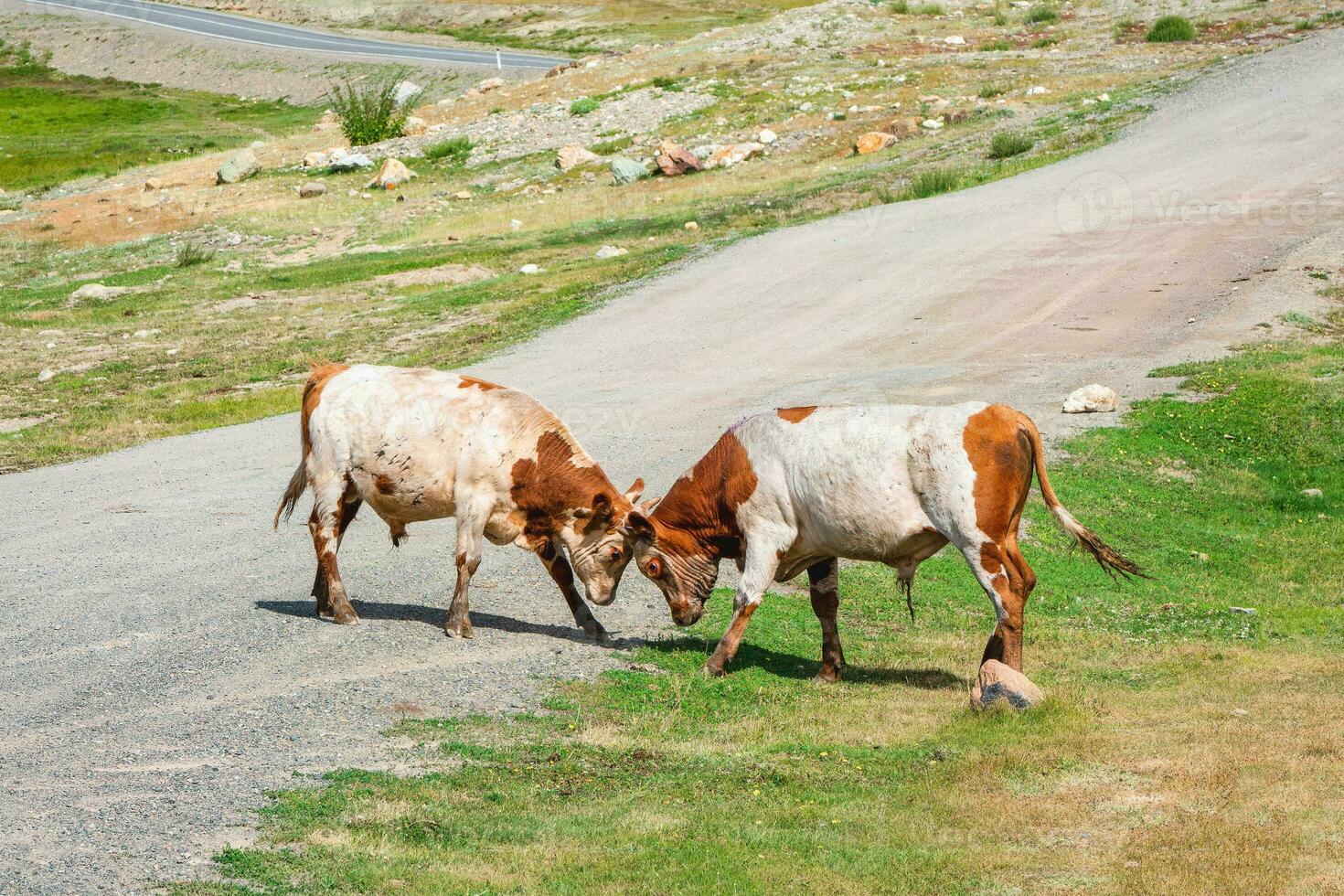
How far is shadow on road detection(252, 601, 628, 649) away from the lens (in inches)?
503

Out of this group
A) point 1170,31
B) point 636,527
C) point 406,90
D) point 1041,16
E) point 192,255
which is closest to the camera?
point 636,527

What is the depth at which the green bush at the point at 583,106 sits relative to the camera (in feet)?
169

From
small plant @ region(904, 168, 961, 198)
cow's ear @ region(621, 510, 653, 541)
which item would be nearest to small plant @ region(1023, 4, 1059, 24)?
small plant @ region(904, 168, 961, 198)

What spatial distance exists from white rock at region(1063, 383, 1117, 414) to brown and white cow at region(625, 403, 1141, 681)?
9926mm

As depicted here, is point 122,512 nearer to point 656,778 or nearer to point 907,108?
point 656,778

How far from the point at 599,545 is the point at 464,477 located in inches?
49.5

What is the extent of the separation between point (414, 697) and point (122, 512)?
8876mm

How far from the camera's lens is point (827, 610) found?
39.0ft

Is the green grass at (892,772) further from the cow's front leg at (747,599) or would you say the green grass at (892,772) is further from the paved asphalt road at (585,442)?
the paved asphalt road at (585,442)

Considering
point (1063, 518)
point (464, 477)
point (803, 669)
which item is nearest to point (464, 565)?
point (464, 477)

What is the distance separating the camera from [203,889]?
7195mm

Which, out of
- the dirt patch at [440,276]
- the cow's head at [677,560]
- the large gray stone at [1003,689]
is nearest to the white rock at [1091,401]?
the cow's head at [677,560]

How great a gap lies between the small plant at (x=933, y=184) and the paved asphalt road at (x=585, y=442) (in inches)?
42.2

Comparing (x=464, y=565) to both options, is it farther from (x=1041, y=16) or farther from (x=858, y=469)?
(x=1041, y=16)
